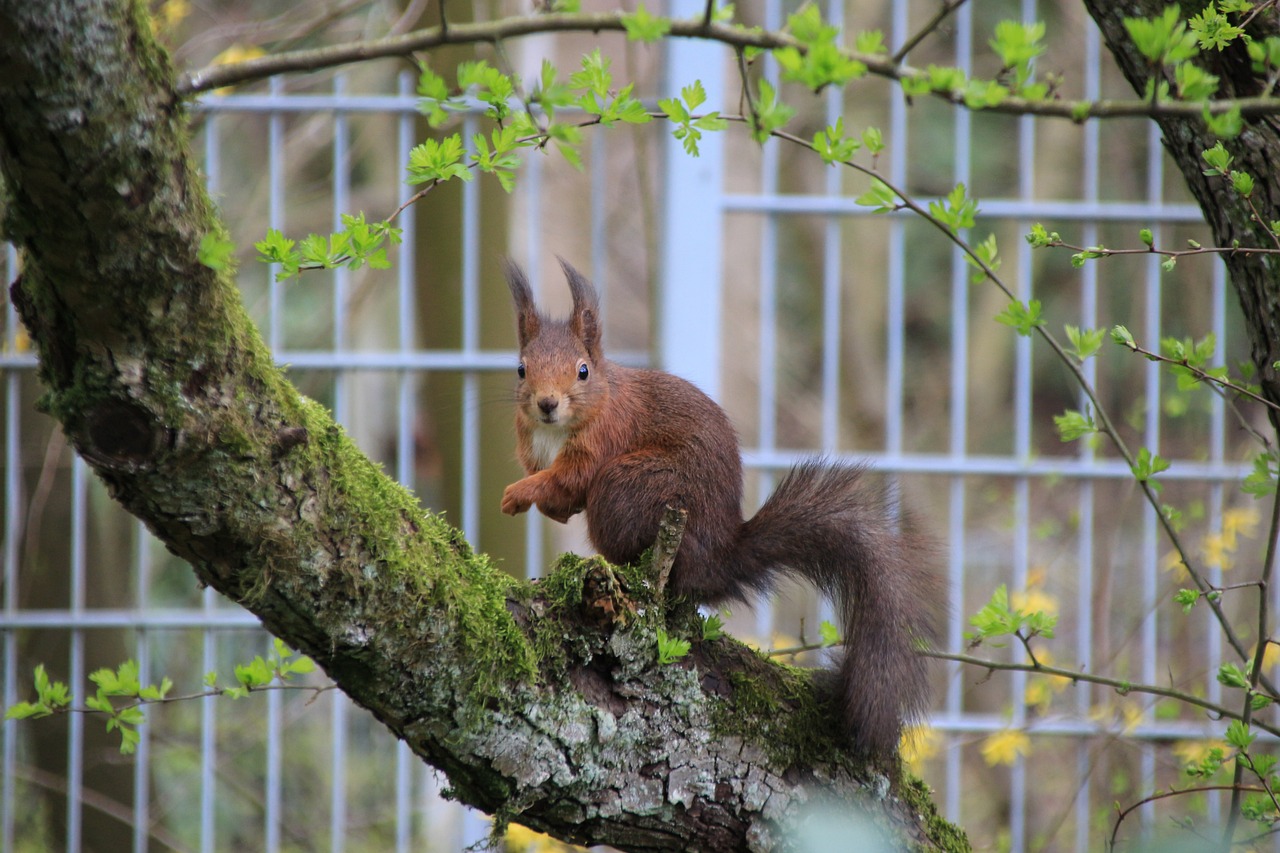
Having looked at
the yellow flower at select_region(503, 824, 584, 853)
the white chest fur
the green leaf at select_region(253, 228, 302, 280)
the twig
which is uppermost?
the green leaf at select_region(253, 228, 302, 280)

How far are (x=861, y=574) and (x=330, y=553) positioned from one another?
952mm

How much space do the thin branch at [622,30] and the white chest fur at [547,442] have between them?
1.38 metres

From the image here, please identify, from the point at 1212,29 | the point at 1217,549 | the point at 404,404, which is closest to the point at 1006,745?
the point at 1217,549

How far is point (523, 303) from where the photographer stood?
2.51m

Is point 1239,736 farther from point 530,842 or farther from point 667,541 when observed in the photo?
point 530,842

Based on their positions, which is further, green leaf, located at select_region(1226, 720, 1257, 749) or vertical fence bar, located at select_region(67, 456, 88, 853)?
vertical fence bar, located at select_region(67, 456, 88, 853)

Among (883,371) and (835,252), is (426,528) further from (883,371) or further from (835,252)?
(883,371)

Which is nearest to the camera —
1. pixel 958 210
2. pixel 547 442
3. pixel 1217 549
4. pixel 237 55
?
pixel 958 210

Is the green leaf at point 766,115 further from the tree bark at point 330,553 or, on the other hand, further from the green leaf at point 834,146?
the tree bark at point 330,553

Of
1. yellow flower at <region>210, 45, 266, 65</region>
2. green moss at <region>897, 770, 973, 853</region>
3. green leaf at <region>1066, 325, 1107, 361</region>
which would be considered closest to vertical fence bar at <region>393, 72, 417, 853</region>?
yellow flower at <region>210, 45, 266, 65</region>

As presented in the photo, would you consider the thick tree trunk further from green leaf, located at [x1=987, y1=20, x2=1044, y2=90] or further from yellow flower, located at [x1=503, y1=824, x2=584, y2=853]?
yellow flower, located at [x1=503, y1=824, x2=584, y2=853]

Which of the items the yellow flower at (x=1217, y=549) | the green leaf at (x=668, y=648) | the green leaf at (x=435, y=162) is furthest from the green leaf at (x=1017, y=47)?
the yellow flower at (x=1217, y=549)

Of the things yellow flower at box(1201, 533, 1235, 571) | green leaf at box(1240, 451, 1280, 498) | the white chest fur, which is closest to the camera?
green leaf at box(1240, 451, 1280, 498)

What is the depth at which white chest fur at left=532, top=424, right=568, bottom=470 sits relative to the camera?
2434mm
